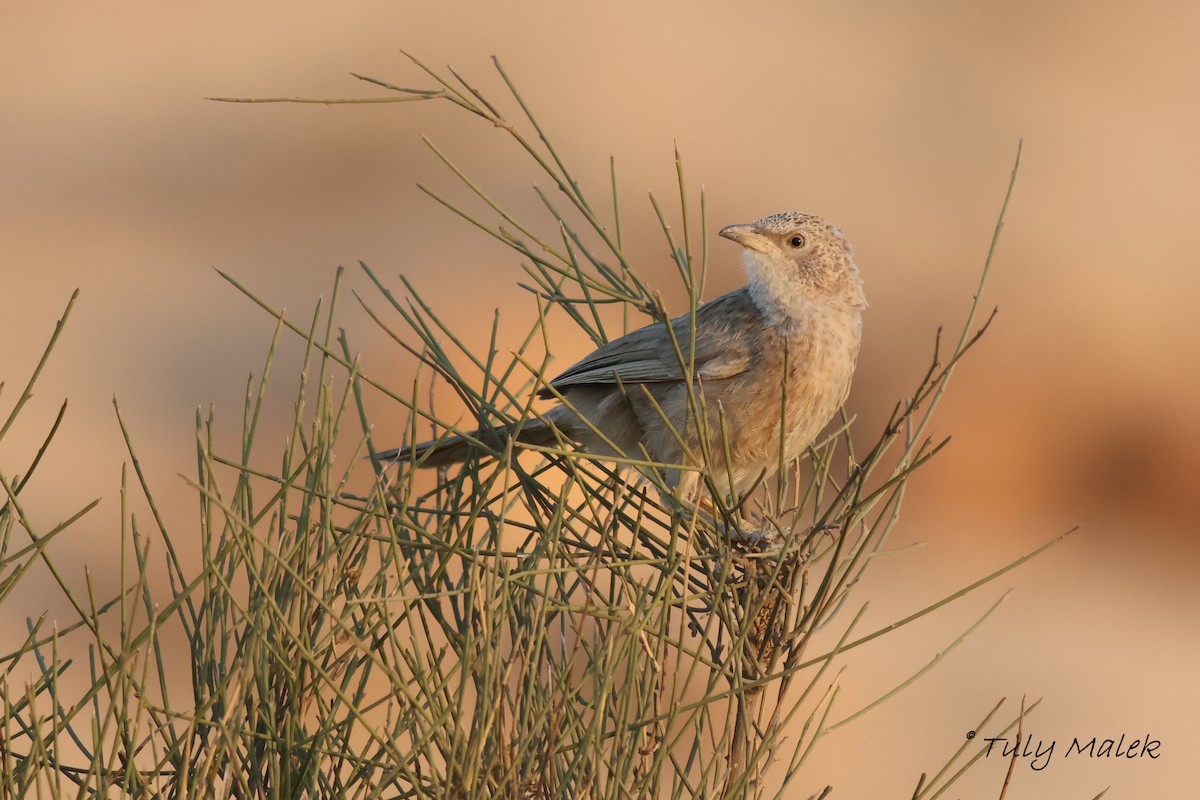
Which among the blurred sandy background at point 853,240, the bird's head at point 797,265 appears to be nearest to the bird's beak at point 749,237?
the bird's head at point 797,265

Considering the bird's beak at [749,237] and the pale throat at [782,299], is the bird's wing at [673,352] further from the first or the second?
the bird's beak at [749,237]

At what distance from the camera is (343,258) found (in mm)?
13719

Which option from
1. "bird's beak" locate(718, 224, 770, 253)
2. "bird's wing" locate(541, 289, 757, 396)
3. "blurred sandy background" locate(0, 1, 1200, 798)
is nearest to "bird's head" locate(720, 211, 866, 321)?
"bird's beak" locate(718, 224, 770, 253)

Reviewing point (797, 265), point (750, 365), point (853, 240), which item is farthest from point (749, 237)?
point (853, 240)

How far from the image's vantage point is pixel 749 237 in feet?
14.8

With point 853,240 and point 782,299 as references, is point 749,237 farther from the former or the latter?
point 853,240

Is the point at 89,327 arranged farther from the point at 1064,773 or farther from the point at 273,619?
the point at 273,619

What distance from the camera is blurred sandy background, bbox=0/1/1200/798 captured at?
10.1 metres

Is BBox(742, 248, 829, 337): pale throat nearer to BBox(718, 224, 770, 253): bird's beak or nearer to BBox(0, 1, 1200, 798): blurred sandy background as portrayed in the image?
BBox(718, 224, 770, 253): bird's beak

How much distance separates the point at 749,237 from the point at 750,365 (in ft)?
1.51

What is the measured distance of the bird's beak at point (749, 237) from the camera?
14.6ft

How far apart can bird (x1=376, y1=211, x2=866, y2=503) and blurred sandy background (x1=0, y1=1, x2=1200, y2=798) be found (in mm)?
5022

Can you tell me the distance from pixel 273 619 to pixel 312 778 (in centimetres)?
25

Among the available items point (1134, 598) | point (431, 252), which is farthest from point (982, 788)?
point (431, 252)
